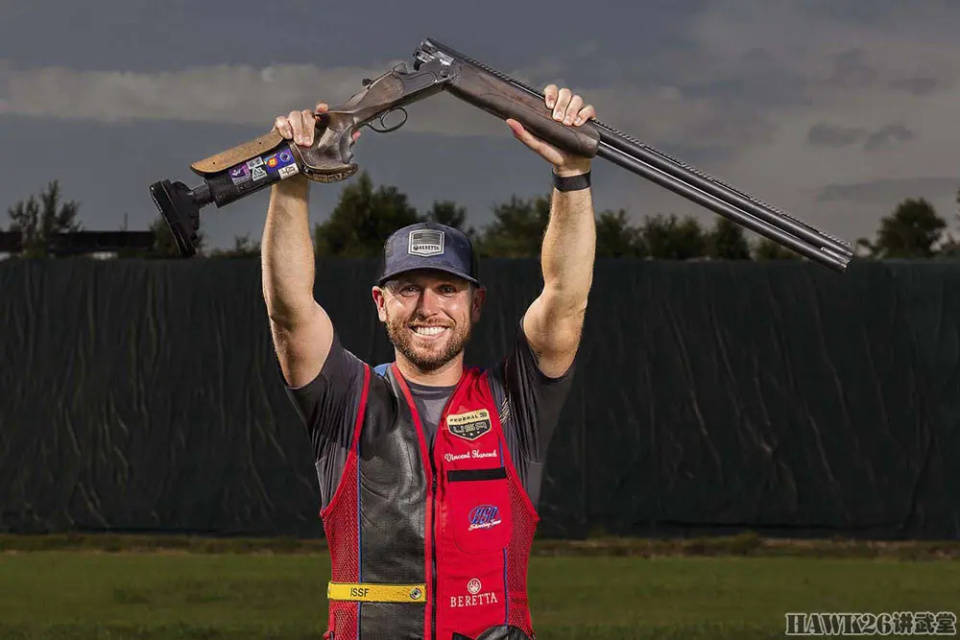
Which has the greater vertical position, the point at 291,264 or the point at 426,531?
the point at 291,264

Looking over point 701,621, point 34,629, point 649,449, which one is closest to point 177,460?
point 34,629

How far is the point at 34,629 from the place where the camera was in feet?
34.2

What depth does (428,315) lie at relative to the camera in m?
4.55

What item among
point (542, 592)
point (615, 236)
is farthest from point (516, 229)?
point (542, 592)

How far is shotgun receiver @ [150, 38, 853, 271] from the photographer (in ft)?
14.3

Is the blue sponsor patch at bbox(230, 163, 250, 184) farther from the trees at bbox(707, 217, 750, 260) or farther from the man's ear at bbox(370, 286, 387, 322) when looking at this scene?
the trees at bbox(707, 217, 750, 260)

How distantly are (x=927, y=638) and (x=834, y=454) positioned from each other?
12.1 ft

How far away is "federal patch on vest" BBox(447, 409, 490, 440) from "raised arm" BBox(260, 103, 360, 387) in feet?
1.68

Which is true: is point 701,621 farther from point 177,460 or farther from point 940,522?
point 177,460

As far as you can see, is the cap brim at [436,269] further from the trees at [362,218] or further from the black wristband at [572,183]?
the trees at [362,218]

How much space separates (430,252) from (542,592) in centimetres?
771

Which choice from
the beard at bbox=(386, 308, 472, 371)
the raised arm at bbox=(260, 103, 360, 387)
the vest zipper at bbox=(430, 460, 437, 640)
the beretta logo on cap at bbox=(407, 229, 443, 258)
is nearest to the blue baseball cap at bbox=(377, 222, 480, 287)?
the beretta logo on cap at bbox=(407, 229, 443, 258)

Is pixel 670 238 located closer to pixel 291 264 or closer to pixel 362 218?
pixel 362 218

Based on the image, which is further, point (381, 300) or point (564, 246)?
point (381, 300)
